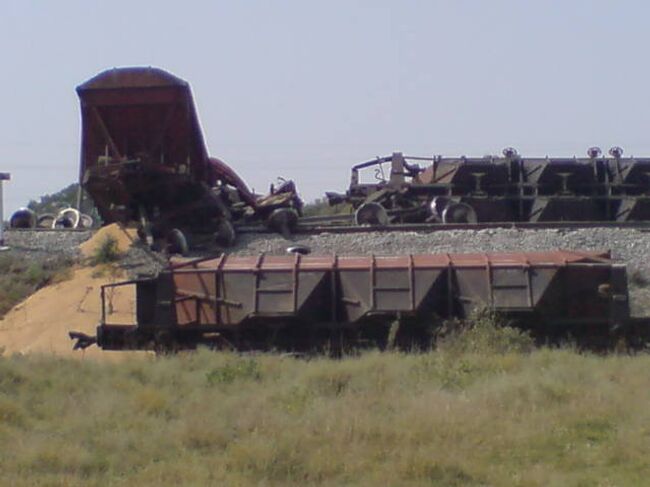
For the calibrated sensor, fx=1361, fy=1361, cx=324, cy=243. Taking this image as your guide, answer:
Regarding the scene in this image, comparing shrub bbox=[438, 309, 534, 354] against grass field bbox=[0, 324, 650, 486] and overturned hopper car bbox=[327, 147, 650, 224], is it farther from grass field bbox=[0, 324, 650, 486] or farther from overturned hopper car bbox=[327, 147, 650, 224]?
overturned hopper car bbox=[327, 147, 650, 224]

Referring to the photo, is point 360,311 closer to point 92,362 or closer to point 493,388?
point 92,362

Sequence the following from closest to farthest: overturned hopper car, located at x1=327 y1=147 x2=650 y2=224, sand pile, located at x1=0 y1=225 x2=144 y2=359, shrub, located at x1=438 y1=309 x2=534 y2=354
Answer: shrub, located at x1=438 y1=309 x2=534 y2=354
sand pile, located at x1=0 y1=225 x2=144 y2=359
overturned hopper car, located at x1=327 y1=147 x2=650 y2=224

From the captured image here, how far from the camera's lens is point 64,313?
28.5 m

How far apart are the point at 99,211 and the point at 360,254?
802 centimetres

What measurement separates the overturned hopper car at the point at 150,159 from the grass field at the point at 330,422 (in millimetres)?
14285

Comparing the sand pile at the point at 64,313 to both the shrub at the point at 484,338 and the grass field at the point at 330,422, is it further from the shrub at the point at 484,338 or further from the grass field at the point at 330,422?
the grass field at the point at 330,422

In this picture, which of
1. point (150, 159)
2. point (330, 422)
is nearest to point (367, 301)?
point (330, 422)

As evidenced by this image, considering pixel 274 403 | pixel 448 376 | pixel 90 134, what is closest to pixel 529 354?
pixel 448 376

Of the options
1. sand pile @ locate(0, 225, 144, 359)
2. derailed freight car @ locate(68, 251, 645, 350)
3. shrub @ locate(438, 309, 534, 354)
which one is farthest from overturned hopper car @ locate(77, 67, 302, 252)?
shrub @ locate(438, 309, 534, 354)

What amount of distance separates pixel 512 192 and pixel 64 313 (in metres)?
15.7

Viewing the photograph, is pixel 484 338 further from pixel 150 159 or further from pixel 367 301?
pixel 150 159

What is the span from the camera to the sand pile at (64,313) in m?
26.7

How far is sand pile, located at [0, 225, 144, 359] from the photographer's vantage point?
1049 inches

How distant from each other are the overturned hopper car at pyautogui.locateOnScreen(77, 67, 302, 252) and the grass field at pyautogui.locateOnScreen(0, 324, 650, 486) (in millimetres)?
14285
